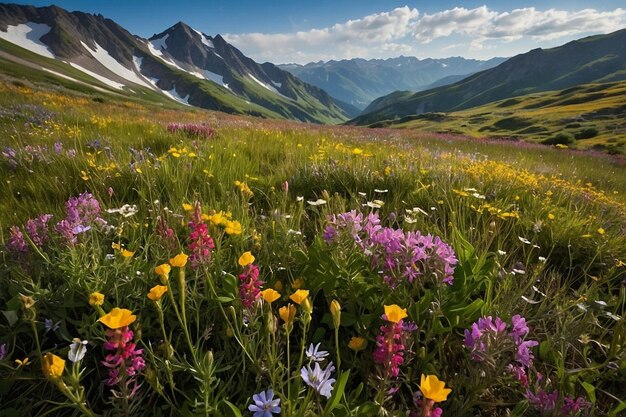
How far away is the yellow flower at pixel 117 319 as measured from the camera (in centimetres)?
107

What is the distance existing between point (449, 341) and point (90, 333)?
1.83m

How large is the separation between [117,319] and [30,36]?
235 m

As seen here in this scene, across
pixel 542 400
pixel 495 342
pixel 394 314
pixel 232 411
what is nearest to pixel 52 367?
pixel 232 411

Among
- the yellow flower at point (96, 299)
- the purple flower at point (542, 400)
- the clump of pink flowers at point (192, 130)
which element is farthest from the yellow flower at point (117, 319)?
the clump of pink flowers at point (192, 130)

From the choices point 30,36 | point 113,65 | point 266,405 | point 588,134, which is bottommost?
point 588,134

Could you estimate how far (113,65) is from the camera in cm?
18775

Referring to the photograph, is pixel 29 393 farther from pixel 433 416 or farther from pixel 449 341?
pixel 449 341

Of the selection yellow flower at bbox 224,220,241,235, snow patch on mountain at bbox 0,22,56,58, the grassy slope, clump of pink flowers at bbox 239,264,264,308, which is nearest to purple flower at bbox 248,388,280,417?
A: clump of pink flowers at bbox 239,264,264,308

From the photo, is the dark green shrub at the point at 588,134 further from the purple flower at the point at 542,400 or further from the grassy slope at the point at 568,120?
the purple flower at the point at 542,400

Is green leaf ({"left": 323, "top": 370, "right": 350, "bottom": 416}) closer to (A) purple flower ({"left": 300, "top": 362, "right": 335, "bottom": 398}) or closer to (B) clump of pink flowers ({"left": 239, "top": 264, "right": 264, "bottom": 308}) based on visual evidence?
(A) purple flower ({"left": 300, "top": 362, "right": 335, "bottom": 398})

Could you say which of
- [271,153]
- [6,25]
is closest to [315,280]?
→ [271,153]

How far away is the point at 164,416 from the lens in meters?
1.42

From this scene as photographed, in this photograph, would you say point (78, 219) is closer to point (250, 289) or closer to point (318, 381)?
point (250, 289)

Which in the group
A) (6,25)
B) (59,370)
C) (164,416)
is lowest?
(164,416)
